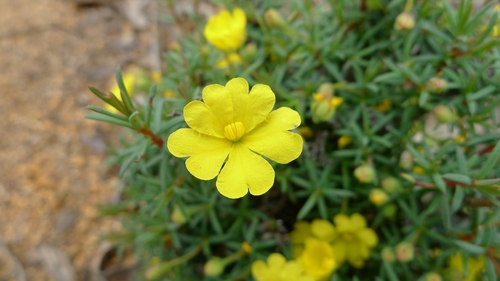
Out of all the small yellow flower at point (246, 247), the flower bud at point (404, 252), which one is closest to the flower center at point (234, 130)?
the small yellow flower at point (246, 247)

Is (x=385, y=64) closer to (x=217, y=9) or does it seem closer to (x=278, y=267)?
(x=278, y=267)

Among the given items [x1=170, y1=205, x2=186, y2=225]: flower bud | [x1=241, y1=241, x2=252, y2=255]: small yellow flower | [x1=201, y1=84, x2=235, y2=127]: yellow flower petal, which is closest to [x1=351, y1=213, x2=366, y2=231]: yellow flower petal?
[x1=241, y1=241, x2=252, y2=255]: small yellow flower

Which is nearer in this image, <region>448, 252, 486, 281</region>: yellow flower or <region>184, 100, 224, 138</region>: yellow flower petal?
<region>184, 100, 224, 138</region>: yellow flower petal

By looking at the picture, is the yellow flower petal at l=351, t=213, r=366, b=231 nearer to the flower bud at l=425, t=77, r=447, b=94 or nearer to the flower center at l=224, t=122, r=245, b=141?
the flower bud at l=425, t=77, r=447, b=94

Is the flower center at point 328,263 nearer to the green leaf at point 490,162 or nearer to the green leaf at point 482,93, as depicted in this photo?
the green leaf at point 490,162

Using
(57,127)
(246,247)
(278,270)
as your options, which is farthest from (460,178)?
(57,127)

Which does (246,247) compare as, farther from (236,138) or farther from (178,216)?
(236,138)
